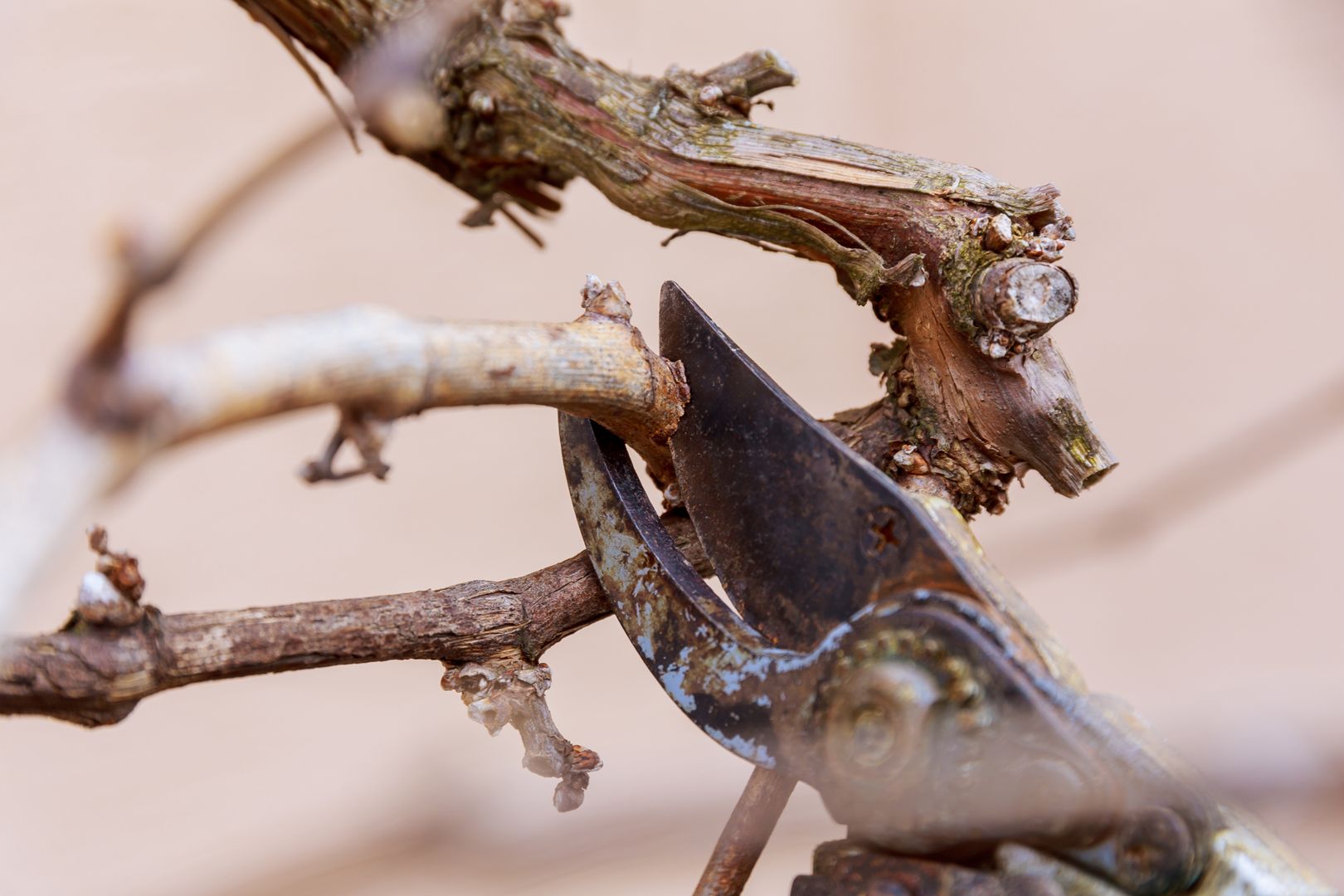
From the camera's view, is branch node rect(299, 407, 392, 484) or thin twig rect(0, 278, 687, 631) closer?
thin twig rect(0, 278, 687, 631)

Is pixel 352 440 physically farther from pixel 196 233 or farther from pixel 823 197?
pixel 823 197

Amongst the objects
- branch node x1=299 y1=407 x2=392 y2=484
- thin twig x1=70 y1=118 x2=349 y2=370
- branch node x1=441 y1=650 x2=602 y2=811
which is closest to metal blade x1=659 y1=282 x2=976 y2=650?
branch node x1=441 y1=650 x2=602 y2=811

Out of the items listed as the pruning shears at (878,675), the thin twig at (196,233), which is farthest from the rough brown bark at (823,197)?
the thin twig at (196,233)

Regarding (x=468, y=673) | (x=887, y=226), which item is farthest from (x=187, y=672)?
(x=887, y=226)

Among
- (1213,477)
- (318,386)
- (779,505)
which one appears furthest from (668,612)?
(1213,477)

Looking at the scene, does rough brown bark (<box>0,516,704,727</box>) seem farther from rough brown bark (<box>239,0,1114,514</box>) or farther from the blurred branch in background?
the blurred branch in background

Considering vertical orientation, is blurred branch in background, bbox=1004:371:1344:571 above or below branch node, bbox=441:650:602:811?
above

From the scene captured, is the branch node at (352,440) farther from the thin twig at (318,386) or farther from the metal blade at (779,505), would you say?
the metal blade at (779,505)
